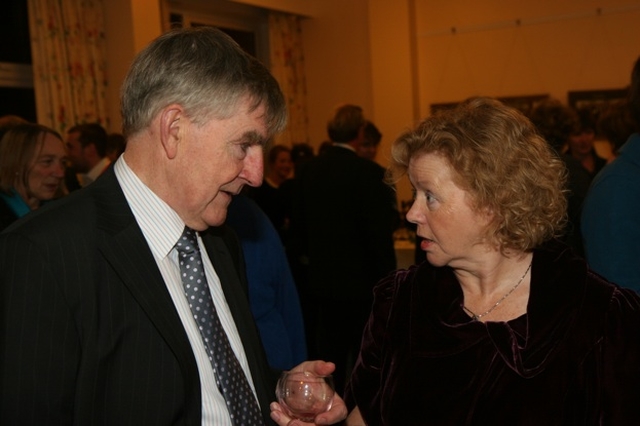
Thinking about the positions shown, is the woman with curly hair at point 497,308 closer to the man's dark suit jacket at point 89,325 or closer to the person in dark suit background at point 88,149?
the man's dark suit jacket at point 89,325

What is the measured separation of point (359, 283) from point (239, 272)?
2.66m

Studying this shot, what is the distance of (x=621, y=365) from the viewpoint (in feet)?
5.71

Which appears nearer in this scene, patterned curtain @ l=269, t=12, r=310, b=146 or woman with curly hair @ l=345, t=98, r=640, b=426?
woman with curly hair @ l=345, t=98, r=640, b=426

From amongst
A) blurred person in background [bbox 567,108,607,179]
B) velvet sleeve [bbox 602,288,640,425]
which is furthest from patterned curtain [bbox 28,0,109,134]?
velvet sleeve [bbox 602,288,640,425]

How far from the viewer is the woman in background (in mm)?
3629

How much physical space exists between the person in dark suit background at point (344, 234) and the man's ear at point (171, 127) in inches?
118

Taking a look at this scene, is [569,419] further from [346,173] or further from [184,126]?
[346,173]

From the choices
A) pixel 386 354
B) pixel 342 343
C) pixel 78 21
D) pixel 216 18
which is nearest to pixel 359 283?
pixel 342 343

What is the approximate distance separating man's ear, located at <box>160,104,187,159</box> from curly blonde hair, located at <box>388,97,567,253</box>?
67 cm

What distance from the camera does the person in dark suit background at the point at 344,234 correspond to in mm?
4512

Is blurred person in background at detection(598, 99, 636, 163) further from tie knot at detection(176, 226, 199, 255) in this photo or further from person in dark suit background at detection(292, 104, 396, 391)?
tie knot at detection(176, 226, 199, 255)

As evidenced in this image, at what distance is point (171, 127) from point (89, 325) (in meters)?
0.45

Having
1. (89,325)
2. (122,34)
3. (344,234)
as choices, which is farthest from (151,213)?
(122,34)

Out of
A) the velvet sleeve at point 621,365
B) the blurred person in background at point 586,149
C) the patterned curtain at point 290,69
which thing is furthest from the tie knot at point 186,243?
the patterned curtain at point 290,69
